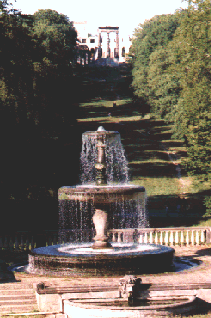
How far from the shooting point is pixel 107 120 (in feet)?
317

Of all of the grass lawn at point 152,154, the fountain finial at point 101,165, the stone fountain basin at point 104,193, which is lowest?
the grass lawn at point 152,154

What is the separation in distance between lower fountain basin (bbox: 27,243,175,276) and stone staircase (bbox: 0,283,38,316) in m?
2.36

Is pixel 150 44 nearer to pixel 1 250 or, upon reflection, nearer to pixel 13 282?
pixel 1 250

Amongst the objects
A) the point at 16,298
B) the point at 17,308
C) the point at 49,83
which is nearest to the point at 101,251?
the point at 16,298

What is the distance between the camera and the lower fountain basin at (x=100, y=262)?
851 inches

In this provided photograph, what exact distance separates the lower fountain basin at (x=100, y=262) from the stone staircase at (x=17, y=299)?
2.36m

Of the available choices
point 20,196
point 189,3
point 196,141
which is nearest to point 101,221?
point 20,196

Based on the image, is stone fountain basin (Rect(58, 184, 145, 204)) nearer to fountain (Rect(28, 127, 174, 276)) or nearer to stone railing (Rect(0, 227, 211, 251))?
fountain (Rect(28, 127, 174, 276))

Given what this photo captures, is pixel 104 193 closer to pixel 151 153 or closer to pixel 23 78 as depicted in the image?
pixel 23 78

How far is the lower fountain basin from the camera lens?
21.6 m

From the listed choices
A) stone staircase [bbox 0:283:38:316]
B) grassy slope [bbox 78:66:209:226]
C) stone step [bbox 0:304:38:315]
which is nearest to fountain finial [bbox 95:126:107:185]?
stone staircase [bbox 0:283:38:316]

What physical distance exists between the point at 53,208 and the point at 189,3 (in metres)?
19.0

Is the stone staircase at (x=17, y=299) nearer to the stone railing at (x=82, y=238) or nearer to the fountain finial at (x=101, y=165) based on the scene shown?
the fountain finial at (x=101, y=165)

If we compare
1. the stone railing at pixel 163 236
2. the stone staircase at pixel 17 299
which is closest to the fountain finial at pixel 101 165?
the stone staircase at pixel 17 299
